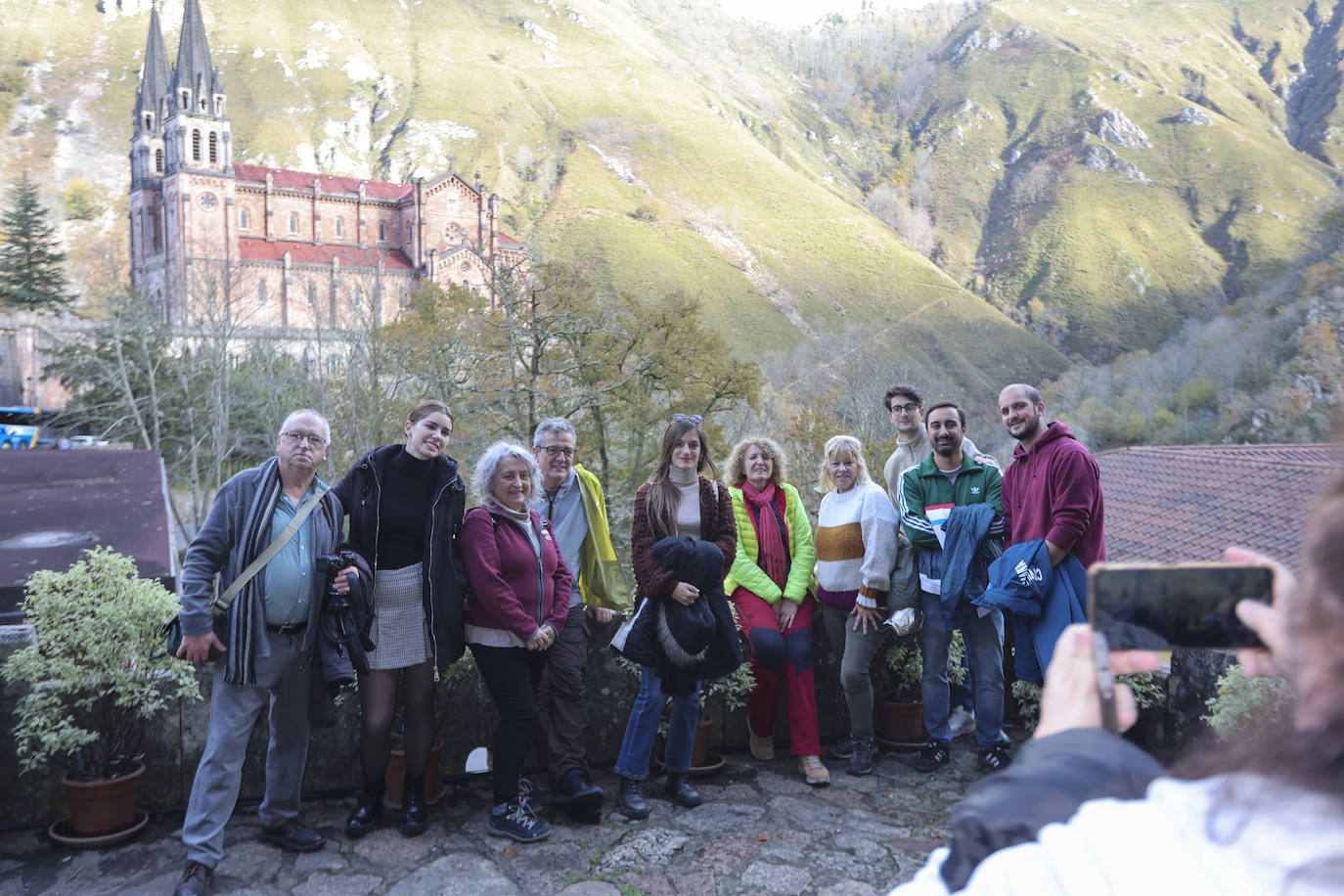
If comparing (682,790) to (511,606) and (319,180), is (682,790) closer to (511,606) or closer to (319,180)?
(511,606)

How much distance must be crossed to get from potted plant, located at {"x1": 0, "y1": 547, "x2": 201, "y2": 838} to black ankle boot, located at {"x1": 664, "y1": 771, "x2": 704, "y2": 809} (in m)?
2.30

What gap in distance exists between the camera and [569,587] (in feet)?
15.5

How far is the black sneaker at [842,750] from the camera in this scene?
5.44 m

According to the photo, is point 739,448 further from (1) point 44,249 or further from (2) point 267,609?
(1) point 44,249

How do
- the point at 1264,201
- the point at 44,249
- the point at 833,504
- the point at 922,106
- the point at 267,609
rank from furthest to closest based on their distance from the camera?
1. the point at 922,106
2. the point at 1264,201
3. the point at 44,249
4. the point at 833,504
5. the point at 267,609

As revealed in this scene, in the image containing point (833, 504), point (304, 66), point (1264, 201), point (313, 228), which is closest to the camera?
point (833, 504)

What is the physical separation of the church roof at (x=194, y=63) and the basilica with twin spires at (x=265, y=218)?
0.08 meters

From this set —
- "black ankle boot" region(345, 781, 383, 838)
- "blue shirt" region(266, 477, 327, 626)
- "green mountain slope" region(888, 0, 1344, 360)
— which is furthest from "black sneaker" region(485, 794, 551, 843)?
"green mountain slope" region(888, 0, 1344, 360)

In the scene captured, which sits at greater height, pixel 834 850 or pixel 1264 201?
pixel 1264 201

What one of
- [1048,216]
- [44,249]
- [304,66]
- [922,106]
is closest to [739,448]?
[44,249]

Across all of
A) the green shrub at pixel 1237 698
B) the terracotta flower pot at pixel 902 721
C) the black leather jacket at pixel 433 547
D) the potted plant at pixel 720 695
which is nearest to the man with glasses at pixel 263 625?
the black leather jacket at pixel 433 547

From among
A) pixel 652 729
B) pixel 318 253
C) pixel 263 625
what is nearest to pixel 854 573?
pixel 652 729

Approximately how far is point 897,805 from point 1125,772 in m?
4.06

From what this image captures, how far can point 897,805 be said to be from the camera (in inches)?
185
